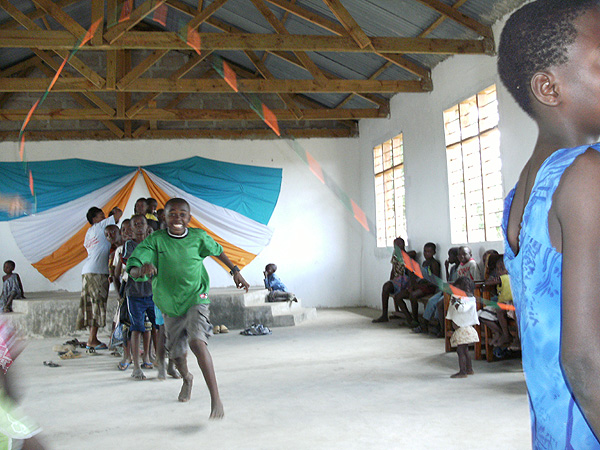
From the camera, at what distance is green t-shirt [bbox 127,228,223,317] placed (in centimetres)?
345

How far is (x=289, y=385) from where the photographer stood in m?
4.16

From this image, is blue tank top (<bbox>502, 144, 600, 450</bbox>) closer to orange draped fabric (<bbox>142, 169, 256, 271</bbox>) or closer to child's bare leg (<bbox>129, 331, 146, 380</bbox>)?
child's bare leg (<bbox>129, 331, 146, 380</bbox>)

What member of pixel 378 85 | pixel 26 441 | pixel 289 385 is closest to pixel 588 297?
pixel 26 441

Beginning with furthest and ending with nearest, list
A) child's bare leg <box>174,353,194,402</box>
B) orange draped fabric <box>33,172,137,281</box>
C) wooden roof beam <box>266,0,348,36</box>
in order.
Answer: orange draped fabric <box>33,172,137,281</box>, wooden roof beam <box>266,0,348,36</box>, child's bare leg <box>174,353,194,402</box>

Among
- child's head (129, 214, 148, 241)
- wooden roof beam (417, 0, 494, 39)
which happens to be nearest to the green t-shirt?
child's head (129, 214, 148, 241)

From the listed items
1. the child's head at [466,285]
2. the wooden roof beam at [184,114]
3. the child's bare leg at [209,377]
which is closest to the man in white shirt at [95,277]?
the child's bare leg at [209,377]

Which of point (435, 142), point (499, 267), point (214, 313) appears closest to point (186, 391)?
point (499, 267)

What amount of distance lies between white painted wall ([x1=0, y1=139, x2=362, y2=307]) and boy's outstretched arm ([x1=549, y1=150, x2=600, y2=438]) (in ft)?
32.0

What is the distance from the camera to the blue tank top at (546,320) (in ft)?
2.39

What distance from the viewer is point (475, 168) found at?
21.6 ft

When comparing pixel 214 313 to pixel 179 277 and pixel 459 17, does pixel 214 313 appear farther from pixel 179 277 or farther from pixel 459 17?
pixel 459 17

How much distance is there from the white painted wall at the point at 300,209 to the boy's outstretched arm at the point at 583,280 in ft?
32.0

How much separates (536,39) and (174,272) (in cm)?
293

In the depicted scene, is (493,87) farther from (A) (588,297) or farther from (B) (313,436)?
(A) (588,297)
